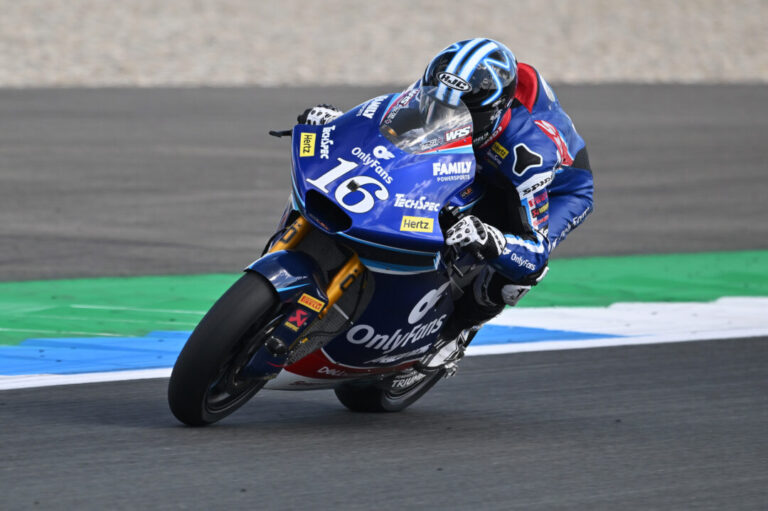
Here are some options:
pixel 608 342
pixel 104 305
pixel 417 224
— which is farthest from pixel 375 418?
pixel 104 305

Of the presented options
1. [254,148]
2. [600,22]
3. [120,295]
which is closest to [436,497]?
[120,295]

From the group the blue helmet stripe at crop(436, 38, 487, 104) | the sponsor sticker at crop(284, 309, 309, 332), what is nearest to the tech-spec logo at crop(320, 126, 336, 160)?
the blue helmet stripe at crop(436, 38, 487, 104)

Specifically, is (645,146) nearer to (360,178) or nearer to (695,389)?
(695,389)

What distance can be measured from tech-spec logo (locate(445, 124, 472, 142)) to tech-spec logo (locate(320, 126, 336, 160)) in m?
0.44

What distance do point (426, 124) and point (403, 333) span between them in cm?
84

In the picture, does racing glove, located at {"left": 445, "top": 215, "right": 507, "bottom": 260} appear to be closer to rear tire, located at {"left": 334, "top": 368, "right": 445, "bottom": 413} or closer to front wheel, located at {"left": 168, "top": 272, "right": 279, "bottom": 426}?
front wheel, located at {"left": 168, "top": 272, "right": 279, "bottom": 426}

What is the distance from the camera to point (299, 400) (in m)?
6.40

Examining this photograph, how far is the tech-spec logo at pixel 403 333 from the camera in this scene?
218 inches

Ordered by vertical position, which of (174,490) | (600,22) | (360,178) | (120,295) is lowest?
(600,22)

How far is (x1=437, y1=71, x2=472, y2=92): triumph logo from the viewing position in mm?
5535

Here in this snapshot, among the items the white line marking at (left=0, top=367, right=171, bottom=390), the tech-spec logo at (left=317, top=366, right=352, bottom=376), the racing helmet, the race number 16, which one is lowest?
the white line marking at (left=0, top=367, right=171, bottom=390)

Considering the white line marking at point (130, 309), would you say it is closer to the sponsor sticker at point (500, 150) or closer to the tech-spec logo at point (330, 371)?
the tech-spec logo at point (330, 371)

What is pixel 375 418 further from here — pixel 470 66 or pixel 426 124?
pixel 470 66

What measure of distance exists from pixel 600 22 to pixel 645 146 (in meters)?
13.8
